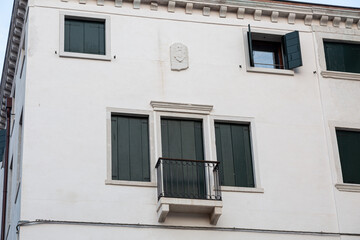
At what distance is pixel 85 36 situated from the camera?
2217cm

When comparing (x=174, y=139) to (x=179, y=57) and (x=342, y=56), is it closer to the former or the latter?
(x=179, y=57)

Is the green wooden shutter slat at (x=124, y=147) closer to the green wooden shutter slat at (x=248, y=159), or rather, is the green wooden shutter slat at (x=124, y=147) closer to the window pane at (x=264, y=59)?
the green wooden shutter slat at (x=248, y=159)

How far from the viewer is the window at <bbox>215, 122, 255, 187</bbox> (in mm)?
21188

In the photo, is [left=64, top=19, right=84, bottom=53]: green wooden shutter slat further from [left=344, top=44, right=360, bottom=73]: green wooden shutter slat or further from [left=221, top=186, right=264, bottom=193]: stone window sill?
[left=344, top=44, right=360, bottom=73]: green wooden shutter slat

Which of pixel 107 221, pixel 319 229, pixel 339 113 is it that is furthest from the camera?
pixel 339 113

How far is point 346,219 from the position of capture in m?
21.3

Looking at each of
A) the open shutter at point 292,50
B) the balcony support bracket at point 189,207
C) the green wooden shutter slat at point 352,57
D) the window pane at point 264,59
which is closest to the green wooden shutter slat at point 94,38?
the window pane at point 264,59

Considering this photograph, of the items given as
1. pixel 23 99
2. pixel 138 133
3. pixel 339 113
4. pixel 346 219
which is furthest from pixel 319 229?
pixel 23 99

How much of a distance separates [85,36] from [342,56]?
8024mm

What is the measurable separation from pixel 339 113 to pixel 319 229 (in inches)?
151

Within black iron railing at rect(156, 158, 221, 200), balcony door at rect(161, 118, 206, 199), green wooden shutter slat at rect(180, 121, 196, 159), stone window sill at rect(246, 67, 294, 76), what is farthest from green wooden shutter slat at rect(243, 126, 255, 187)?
stone window sill at rect(246, 67, 294, 76)

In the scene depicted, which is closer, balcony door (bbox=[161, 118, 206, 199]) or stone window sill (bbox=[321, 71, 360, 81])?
balcony door (bbox=[161, 118, 206, 199])

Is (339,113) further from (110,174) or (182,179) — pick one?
Result: (110,174)

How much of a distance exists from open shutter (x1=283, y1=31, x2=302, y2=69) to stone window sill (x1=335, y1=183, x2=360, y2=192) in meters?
3.81
